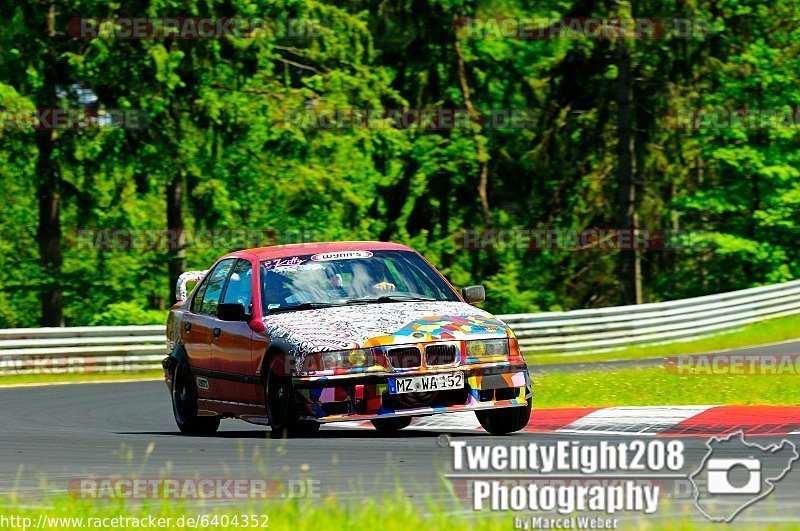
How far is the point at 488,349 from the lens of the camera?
36.4 ft

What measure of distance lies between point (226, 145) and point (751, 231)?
14.3 metres

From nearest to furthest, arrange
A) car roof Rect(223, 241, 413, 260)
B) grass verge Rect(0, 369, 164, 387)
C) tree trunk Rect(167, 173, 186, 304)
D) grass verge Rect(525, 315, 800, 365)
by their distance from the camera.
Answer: car roof Rect(223, 241, 413, 260) < grass verge Rect(0, 369, 164, 387) < grass verge Rect(525, 315, 800, 365) < tree trunk Rect(167, 173, 186, 304)

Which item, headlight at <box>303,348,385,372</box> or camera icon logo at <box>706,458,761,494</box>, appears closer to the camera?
camera icon logo at <box>706,458,761,494</box>

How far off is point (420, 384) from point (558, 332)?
18008 mm

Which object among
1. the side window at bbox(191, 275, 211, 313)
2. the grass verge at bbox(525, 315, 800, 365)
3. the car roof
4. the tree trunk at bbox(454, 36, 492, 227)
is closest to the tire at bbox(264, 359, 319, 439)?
the car roof

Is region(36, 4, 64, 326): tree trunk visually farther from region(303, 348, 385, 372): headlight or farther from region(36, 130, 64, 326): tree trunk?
region(303, 348, 385, 372): headlight

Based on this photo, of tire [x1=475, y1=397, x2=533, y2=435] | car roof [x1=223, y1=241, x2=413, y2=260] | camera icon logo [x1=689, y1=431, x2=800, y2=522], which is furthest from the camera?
car roof [x1=223, y1=241, x2=413, y2=260]

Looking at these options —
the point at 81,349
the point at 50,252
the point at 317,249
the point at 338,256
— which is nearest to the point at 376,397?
the point at 338,256

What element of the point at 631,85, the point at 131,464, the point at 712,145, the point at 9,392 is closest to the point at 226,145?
the point at 631,85

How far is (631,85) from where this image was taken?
38.2m

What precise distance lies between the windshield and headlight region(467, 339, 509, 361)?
3.63ft

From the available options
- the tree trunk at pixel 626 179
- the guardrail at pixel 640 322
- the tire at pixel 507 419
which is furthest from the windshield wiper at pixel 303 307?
the tree trunk at pixel 626 179

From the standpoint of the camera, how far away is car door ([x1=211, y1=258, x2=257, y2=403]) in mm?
11742

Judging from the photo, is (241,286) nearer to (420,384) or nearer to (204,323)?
(204,323)
